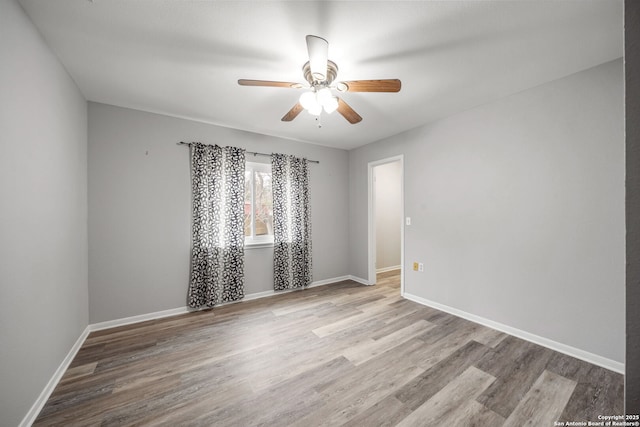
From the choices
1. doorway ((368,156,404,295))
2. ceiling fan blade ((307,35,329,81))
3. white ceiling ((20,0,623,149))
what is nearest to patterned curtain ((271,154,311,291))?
white ceiling ((20,0,623,149))

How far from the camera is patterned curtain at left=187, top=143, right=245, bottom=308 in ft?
10.1

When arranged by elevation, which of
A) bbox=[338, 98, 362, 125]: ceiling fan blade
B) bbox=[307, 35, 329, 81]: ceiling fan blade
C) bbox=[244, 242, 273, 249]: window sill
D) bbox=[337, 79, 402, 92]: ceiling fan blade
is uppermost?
bbox=[307, 35, 329, 81]: ceiling fan blade

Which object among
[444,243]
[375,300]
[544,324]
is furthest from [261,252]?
[544,324]

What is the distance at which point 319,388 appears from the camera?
68.3 inches

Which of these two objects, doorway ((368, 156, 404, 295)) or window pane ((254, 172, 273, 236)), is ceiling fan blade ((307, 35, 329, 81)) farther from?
doorway ((368, 156, 404, 295))

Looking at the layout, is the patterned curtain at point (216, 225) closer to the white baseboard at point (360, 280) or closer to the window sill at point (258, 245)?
the window sill at point (258, 245)

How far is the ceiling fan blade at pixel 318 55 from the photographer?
4.52 feet

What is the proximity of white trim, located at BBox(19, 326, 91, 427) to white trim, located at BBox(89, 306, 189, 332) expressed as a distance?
0.24 m

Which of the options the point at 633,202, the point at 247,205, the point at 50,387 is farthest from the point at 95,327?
the point at 633,202

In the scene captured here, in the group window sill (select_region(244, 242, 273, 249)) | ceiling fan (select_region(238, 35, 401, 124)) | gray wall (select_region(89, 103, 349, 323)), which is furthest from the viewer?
window sill (select_region(244, 242, 273, 249))

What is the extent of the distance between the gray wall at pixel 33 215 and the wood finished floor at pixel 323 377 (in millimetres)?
353

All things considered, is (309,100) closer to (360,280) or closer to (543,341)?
(543,341)

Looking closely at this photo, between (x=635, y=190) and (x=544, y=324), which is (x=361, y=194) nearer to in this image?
(x=544, y=324)

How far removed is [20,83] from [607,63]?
167 inches
